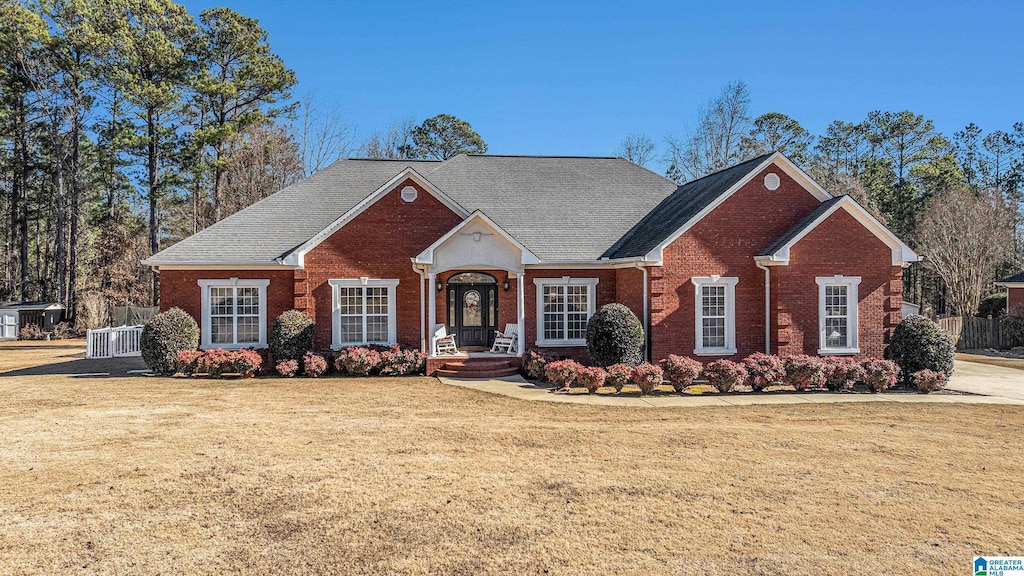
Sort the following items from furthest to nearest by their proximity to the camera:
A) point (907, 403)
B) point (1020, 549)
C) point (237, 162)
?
point (237, 162) < point (907, 403) < point (1020, 549)

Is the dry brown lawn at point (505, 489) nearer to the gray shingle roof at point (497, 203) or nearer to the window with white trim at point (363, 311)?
the window with white trim at point (363, 311)

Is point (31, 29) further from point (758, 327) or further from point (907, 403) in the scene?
point (907, 403)

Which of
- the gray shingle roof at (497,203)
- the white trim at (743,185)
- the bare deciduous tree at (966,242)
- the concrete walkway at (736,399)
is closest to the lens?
the concrete walkway at (736,399)

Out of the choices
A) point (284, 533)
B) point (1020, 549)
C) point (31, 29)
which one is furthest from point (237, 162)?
point (1020, 549)

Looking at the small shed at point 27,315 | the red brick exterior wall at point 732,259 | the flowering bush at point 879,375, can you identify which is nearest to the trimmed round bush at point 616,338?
the red brick exterior wall at point 732,259

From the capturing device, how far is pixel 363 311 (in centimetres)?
1945

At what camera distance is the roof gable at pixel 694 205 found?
58.4ft

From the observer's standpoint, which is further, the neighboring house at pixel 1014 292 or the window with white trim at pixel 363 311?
the neighboring house at pixel 1014 292

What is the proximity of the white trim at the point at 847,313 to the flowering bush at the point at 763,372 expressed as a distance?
2588 mm

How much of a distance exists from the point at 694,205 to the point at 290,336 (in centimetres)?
1254

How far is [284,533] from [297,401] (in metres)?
8.25

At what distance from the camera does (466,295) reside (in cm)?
2042

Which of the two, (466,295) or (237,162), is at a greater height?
(237,162)

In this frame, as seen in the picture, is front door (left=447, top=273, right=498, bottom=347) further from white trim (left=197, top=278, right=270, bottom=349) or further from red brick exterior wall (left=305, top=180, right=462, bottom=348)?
white trim (left=197, top=278, right=270, bottom=349)
